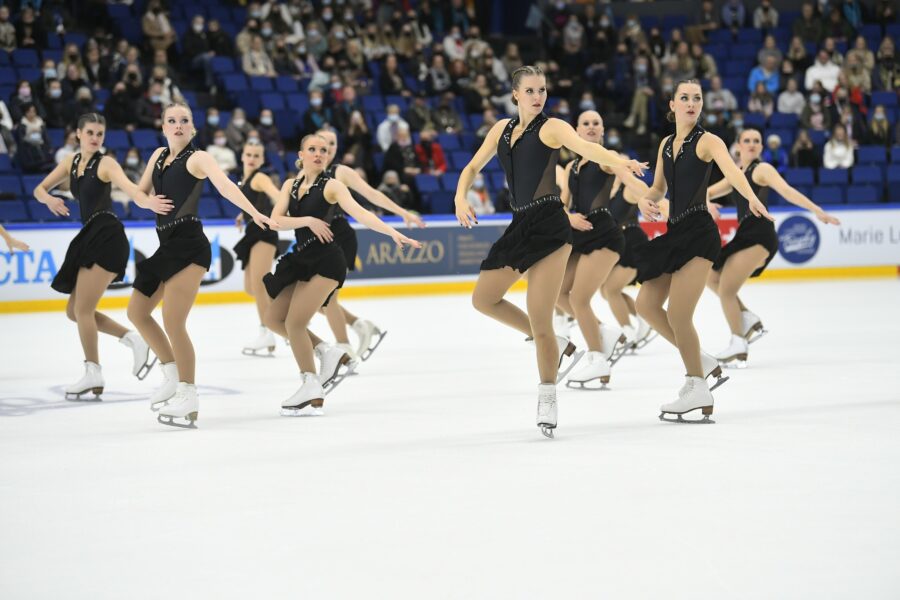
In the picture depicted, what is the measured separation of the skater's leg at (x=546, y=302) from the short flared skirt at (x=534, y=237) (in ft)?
0.15

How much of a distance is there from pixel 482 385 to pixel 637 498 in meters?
3.44

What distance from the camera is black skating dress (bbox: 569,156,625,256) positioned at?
8094mm

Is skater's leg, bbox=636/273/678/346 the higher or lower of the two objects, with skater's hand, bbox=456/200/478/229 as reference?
lower

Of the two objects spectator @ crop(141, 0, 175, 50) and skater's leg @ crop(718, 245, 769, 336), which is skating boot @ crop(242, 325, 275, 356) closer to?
skater's leg @ crop(718, 245, 769, 336)

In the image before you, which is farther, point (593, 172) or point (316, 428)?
point (593, 172)

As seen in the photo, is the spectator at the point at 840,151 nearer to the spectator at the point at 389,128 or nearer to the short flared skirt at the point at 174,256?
the spectator at the point at 389,128

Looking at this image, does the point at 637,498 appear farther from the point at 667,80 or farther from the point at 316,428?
the point at 667,80

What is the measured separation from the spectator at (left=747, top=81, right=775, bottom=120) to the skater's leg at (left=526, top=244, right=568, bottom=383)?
47.1 ft

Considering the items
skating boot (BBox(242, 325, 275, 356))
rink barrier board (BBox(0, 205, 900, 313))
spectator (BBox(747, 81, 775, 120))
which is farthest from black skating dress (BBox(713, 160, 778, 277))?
spectator (BBox(747, 81, 775, 120))

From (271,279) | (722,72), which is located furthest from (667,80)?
(271,279)

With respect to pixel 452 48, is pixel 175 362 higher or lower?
lower

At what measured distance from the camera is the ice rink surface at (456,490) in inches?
139

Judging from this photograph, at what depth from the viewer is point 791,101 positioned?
19.6 m

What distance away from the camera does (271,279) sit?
6.89m
